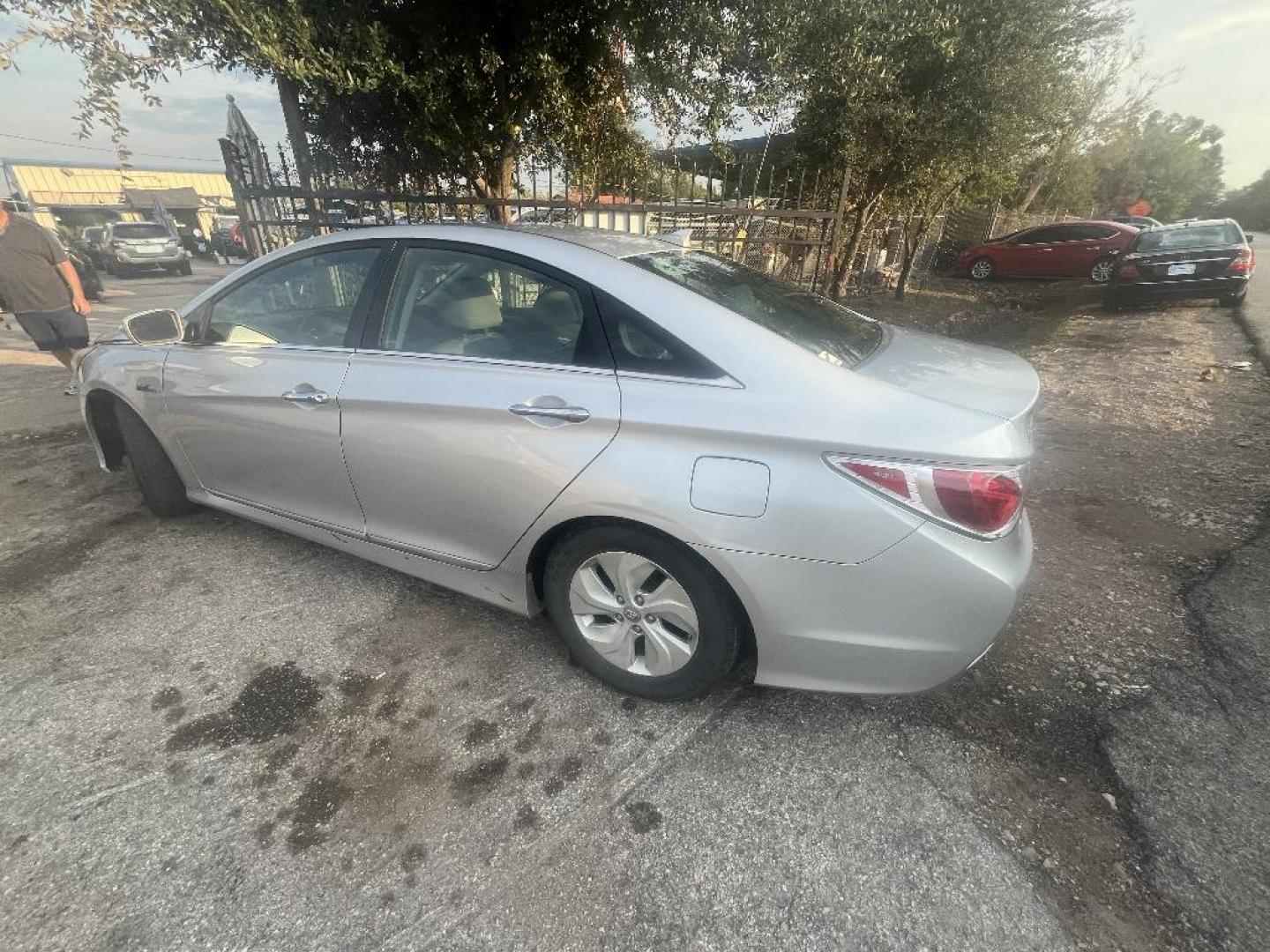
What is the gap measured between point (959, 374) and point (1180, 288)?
34.5 feet

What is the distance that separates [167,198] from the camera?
→ 93.5ft

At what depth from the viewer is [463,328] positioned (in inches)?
89.3

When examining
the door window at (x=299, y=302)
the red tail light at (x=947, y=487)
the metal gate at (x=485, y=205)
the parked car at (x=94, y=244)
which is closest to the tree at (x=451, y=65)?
the metal gate at (x=485, y=205)

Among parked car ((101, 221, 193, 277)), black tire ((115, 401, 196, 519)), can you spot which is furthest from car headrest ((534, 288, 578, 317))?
parked car ((101, 221, 193, 277))

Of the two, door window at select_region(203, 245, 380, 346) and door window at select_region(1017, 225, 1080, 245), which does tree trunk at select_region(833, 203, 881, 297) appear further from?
door window at select_region(203, 245, 380, 346)

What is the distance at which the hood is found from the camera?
1.77 meters

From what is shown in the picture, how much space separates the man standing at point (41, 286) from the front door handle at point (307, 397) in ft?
12.7

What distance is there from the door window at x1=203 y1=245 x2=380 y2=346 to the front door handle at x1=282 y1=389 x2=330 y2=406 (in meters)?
0.21

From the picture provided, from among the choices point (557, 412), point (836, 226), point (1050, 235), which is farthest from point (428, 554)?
point (1050, 235)

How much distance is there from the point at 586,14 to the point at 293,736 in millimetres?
6002

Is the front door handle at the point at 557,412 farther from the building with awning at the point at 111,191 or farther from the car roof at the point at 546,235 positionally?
the building with awning at the point at 111,191

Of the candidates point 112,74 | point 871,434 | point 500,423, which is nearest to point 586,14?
point 112,74

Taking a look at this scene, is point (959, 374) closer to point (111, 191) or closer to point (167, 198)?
point (167, 198)

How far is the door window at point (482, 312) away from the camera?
2047mm
